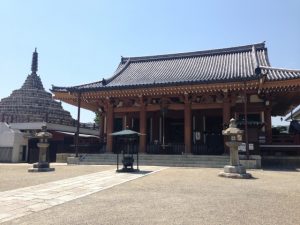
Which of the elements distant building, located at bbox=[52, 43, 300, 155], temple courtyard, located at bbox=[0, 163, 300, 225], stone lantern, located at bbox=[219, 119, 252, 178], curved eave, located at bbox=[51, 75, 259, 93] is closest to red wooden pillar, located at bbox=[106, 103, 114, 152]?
distant building, located at bbox=[52, 43, 300, 155]

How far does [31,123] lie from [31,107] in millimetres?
8818

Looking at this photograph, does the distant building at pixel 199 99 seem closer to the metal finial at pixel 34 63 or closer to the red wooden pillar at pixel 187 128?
the red wooden pillar at pixel 187 128

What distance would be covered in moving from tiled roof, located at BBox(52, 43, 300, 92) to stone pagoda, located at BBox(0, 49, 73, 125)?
1284 centimetres

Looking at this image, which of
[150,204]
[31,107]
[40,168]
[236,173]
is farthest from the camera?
[31,107]

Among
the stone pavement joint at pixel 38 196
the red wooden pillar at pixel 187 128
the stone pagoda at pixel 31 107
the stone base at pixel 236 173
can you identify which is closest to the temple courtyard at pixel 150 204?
the stone pavement joint at pixel 38 196

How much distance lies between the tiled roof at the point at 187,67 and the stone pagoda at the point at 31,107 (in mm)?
12837

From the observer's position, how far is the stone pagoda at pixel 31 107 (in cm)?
3328

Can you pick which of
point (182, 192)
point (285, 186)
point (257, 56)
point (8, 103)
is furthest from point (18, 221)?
point (8, 103)

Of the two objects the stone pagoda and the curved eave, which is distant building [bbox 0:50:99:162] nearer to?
the stone pagoda

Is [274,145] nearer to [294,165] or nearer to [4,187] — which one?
[294,165]

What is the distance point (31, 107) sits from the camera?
35.5 m

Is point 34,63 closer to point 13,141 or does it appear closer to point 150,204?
point 13,141

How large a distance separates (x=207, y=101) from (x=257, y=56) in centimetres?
715

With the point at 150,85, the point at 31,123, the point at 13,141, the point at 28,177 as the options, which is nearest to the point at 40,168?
the point at 28,177
